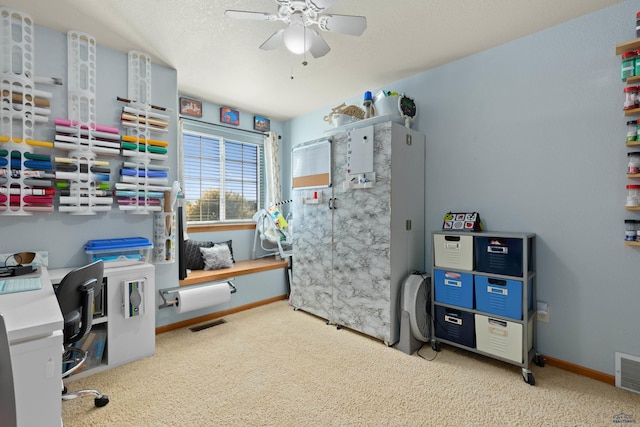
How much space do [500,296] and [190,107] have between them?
3.97 metres

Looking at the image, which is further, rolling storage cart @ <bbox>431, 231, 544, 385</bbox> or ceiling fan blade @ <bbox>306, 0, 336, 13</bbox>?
rolling storage cart @ <bbox>431, 231, 544, 385</bbox>

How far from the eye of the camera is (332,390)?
2.12m

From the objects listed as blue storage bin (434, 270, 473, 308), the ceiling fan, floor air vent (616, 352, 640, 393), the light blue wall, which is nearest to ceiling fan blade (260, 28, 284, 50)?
the ceiling fan

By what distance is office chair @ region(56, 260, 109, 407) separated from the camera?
1.70 metres

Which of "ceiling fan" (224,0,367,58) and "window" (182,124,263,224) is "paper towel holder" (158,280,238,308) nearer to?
"window" (182,124,263,224)

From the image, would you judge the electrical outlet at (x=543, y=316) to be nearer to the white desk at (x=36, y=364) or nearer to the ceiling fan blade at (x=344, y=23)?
the ceiling fan blade at (x=344, y=23)

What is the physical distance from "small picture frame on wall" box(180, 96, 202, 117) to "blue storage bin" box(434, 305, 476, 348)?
363 centimetres

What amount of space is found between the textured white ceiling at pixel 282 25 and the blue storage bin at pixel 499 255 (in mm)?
1697

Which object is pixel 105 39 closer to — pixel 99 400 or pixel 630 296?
pixel 99 400

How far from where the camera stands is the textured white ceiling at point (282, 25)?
2.11 meters

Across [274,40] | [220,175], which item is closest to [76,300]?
[274,40]

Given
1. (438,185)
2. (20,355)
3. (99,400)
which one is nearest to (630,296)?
(438,185)

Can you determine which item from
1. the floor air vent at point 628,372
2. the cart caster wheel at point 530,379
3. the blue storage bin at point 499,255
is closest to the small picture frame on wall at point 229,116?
the blue storage bin at point 499,255

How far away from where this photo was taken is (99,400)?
6.30 ft
